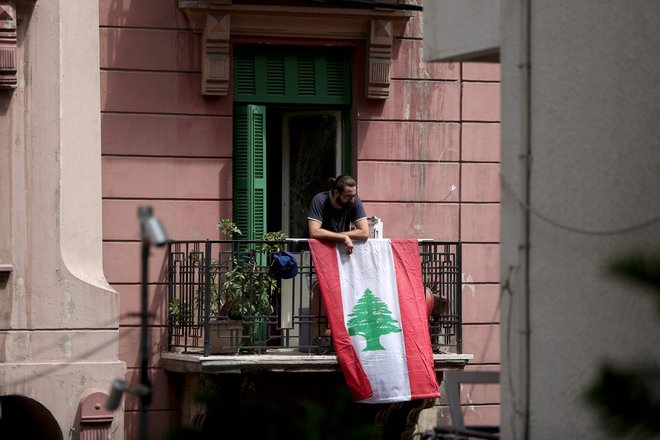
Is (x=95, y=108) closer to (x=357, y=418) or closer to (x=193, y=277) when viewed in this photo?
(x=193, y=277)

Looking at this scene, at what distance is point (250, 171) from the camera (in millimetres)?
17828

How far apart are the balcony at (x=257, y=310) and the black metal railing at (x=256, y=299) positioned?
1cm

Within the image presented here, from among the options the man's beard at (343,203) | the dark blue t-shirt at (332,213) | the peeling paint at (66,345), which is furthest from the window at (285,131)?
the peeling paint at (66,345)

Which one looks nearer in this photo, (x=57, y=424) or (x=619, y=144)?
(x=619, y=144)

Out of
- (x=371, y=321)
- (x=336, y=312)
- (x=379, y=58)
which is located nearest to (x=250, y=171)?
(x=379, y=58)

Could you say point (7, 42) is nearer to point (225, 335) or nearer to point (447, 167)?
point (225, 335)

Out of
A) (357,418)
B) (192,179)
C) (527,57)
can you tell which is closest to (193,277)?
(192,179)

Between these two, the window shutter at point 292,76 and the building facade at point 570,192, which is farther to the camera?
the window shutter at point 292,76

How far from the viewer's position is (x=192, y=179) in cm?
1772

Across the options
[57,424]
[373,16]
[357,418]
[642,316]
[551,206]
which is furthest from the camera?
[373,16]

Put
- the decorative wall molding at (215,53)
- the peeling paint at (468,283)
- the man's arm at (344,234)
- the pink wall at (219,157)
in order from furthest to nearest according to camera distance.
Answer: the peeling paint at (468,283), the pink wall at (219,157), the decorative wall molding at (215,53), the man's arm at (344,234)

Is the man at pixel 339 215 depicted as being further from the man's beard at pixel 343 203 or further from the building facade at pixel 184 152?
the building facade at pixel 184 152

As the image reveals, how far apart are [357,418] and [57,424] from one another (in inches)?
381

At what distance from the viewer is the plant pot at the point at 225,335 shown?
1683 cm
